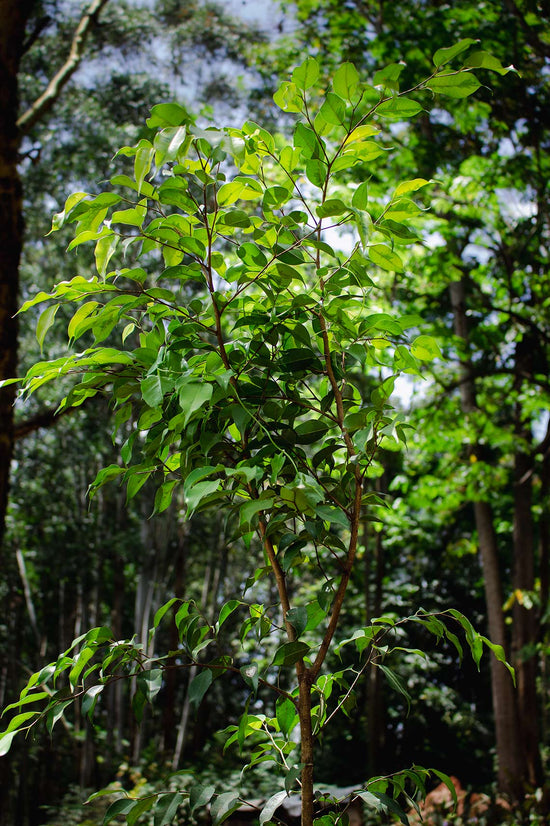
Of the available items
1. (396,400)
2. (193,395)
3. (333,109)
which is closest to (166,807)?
(193,395)

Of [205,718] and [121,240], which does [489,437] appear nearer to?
[121,240]

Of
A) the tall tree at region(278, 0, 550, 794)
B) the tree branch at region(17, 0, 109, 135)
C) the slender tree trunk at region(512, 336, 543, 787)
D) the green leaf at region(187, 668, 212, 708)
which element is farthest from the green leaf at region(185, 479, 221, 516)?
the slender tree trunk at region(512, 336, 543, 787)

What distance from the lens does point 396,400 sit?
31.8ft

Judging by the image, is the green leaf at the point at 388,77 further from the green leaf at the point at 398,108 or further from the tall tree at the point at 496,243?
the tall tree at the point at 496,243

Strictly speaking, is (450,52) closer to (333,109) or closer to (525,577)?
(333,109)

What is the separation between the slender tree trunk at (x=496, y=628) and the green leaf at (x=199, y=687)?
452 cm

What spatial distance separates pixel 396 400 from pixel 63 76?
22.4 ft

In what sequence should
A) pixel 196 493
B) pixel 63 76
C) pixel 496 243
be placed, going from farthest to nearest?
pixel 496 243, pixel 63 76, pixel 196 493

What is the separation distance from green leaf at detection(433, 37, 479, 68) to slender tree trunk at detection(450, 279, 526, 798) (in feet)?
14.7

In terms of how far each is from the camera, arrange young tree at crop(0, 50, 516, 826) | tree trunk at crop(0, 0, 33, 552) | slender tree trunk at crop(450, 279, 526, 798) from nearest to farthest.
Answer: young tree at crop(0, 50, 516, 826), tree trunk at crop(0, 0, 33, 552), slender tree trunk at crop(450, 279, 526, 798)

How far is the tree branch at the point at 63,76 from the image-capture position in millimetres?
3418

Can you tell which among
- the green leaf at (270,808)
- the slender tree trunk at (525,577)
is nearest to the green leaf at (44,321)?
the green leaf at (270,808)

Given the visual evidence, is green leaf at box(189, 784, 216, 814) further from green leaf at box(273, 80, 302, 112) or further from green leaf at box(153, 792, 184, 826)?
green leaf at box(273, 80, 302, 112)

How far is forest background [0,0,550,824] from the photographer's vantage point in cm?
482
